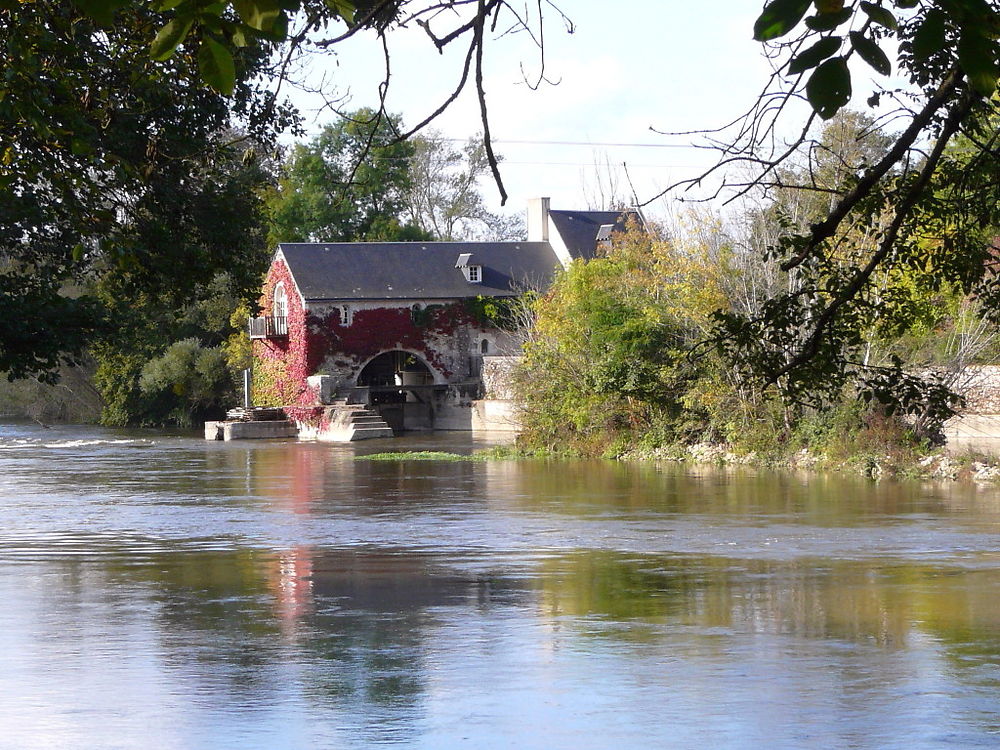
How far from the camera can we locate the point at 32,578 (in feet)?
55.8

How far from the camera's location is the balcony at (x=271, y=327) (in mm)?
61000

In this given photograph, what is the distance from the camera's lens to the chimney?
213ft

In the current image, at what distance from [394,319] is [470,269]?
4388 mm

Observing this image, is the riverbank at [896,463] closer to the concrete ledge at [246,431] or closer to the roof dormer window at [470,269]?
the concrete ledge at [246,431]

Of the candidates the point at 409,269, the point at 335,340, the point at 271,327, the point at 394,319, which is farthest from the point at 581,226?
the point at 271,327

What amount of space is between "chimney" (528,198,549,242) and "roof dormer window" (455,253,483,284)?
4448mm

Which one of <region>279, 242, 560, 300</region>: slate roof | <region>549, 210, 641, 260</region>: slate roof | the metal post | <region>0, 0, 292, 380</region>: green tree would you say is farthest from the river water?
<region>549, 210, 641, 260</region>: slate roof

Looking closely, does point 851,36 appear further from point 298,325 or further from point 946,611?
point 298,325

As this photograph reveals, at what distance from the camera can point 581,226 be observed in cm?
6412

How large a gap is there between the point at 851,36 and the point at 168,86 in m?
12.1

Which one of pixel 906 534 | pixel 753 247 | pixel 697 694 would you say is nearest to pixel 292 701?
pixel 697 694

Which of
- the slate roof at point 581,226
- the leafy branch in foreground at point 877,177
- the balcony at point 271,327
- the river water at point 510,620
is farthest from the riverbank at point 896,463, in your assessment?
the balcony at point 271,327

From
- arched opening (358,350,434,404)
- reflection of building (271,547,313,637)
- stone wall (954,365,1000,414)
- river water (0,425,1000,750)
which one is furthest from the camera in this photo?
arched opening (358,350,434,404)

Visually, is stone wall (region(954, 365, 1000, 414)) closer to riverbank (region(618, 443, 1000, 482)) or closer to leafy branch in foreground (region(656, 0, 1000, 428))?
riverbank (region(618, 443, 1000, 482))
